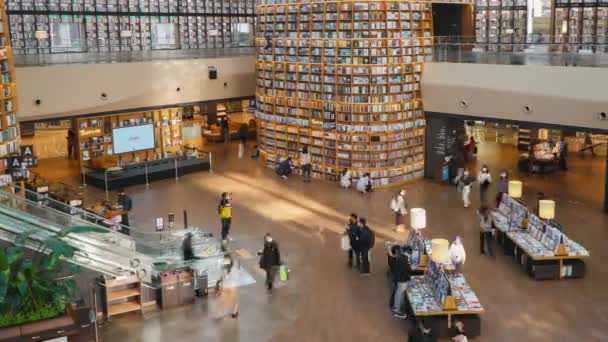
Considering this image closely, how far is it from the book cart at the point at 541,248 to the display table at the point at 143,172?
1086 cm

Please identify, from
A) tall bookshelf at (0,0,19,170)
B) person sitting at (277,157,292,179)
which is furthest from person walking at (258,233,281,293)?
person sitting at (277,157,292,179)

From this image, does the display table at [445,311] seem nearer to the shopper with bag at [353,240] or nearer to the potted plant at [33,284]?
the shopper with bag at [353,240]

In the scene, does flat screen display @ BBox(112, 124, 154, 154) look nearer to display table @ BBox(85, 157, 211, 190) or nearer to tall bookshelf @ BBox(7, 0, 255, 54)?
display table @ BBox(85, 157, 211, 190)

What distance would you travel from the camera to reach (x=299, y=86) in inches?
831

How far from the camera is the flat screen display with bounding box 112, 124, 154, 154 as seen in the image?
22.7 meters

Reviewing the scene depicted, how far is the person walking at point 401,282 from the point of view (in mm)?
11250

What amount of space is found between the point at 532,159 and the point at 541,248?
356 inches

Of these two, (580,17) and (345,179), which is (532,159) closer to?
(345,179)

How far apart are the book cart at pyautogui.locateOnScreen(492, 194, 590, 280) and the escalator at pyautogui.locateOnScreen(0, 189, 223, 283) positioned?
18.3 ft

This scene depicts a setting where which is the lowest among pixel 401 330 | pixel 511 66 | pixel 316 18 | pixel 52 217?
pixel 401 330

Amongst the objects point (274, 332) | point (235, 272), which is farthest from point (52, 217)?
point (274, 332)

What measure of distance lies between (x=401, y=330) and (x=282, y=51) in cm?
1226

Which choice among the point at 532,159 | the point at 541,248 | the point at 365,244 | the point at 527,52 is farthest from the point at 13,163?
the point at 532,159

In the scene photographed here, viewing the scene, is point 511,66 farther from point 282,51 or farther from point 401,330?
point 401,330
